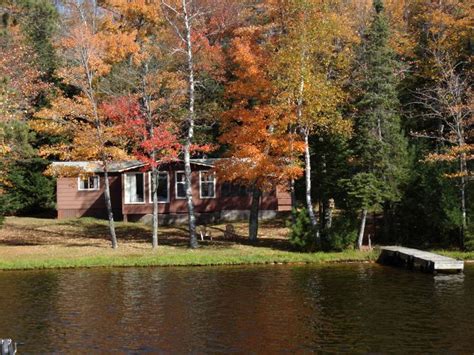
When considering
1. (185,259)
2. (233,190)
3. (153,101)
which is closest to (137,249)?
(185,259)

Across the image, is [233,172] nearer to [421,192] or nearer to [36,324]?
[421,192]

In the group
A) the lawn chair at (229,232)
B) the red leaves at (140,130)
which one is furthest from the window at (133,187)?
the red leaves at (140,130)

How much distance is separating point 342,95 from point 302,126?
2.86m

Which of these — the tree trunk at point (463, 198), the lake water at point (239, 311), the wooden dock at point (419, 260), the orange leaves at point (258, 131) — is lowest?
the lake water at point (239, 311)

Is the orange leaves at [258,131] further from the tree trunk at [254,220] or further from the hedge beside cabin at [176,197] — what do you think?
the hedge beside cabin at [176,197]

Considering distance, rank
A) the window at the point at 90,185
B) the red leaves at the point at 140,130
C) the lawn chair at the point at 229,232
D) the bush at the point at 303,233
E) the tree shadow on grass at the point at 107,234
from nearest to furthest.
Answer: the red leaves at the point at 140,130
the bush at the point at 303,233
the tree shadow on grass at the point at 107,234
the lawn chair at the point at 229,232
the window at the point at 90,185

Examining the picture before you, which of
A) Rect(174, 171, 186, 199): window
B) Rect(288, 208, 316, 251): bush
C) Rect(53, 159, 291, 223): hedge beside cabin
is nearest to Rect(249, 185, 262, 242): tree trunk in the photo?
Rect(288, 208, 316, 251): bush

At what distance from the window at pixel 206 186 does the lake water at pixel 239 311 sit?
1812 cm

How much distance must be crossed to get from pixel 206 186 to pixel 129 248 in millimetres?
12640

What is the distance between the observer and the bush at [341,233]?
3550cm

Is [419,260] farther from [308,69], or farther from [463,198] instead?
[308,69]

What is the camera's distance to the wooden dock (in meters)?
29.5

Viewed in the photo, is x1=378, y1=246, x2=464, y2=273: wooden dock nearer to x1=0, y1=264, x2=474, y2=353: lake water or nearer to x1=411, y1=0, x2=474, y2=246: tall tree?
x1=0, y1=264, x2=474, y2=353: lake water

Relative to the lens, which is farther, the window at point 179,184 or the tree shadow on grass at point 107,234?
the window at point 179,184
